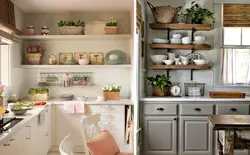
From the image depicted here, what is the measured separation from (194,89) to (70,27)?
84.6 inches

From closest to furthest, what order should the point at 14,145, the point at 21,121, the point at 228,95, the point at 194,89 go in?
the point at 14,145
the point at 21,121
the point at 228,95
the point at 194,89

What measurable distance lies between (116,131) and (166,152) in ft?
2.79

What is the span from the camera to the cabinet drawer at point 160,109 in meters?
4.32

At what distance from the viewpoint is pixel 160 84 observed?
15.1 feet

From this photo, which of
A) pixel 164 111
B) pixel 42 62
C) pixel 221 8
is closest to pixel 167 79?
pixel 164 111

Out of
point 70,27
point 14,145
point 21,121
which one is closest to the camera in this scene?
point 14,145

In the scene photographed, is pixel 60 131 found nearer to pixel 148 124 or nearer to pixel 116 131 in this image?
pixel 116 131

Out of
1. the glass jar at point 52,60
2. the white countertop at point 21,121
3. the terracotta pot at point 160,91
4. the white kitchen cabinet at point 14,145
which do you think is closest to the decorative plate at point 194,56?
the terracotta pot at point 160,91

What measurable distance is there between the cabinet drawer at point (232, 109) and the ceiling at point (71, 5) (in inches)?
78.4

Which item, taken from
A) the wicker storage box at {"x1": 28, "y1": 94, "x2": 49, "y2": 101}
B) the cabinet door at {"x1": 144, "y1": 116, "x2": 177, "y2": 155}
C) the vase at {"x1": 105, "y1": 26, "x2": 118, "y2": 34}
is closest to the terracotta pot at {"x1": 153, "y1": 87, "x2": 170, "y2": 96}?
the cabinet door at {"x1": 144, "y1": 116, "x2": 177, "y2": 155}

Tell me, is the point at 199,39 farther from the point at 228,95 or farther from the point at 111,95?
the point at 111,95

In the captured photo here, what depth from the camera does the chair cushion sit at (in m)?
2.72

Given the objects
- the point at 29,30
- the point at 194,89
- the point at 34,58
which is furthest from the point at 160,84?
the point at 29,30

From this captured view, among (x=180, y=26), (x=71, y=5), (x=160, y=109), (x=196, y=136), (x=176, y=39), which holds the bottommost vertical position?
(x=196, y=136)
